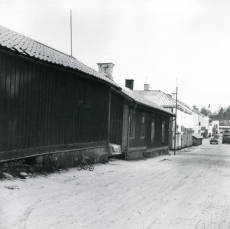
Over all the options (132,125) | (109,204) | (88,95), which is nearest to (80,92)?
(88,95)

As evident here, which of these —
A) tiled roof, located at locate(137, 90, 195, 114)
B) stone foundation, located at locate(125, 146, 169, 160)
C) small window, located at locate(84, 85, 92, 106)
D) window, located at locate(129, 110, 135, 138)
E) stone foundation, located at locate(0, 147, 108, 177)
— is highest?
tiled roof, located at locate(137, 90, 195, 114)

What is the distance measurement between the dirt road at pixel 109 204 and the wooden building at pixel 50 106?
4.32ft

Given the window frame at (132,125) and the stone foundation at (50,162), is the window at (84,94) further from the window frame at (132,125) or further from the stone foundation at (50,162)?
the window frame at (132,125)

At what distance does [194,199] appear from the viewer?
25.1ft

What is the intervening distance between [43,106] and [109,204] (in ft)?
14.9

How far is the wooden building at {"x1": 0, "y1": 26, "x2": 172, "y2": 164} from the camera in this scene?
28.0 ft

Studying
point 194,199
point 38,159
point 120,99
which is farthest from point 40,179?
point 120,99

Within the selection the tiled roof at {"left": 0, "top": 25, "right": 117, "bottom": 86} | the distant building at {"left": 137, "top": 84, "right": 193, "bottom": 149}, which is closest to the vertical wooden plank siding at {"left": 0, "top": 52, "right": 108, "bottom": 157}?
the tiled roof at {"left": 0, "top": 25, "right": 117, "bottom": 86}

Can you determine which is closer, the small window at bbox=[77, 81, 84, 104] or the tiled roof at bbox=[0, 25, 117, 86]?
the tiled roof at bbox=[0, 25, 117, 86]

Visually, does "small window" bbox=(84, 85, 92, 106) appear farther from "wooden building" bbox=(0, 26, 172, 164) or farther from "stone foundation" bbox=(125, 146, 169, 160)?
"stone foundation" bbox=(125, 146, 169, 160)

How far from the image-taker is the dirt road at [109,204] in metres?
5.46

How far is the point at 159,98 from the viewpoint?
1532 inches

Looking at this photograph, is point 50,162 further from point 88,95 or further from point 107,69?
point 107,69

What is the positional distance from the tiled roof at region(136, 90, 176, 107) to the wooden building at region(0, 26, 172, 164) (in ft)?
69.6
